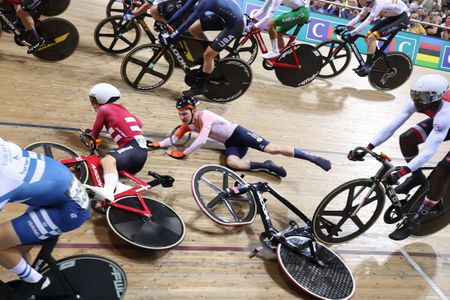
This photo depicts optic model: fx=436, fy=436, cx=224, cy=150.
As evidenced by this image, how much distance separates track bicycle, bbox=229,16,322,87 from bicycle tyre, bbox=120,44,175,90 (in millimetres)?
1471

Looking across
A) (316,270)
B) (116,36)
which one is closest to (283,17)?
(116,36)

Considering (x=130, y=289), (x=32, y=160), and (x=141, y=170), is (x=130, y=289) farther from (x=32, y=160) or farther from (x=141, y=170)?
(x=141, y=170)

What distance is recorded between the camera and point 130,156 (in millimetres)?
3654

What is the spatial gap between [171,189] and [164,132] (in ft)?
3.85

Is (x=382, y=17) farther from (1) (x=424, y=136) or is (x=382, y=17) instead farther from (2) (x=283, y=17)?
(1) (x=424, y=136)

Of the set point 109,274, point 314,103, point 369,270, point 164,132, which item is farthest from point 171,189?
point 314,103

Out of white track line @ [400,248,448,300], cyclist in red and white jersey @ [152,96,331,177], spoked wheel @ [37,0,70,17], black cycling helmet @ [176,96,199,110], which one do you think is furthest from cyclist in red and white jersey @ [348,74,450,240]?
spoked wheel @ [37,0,70,17]

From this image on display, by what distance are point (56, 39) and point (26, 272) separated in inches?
163

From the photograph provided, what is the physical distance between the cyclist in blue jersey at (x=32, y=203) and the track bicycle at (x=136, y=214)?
2.85 ft

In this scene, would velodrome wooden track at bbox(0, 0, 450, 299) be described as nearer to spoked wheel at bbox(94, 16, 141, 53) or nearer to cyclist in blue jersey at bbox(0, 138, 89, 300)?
spoked wheel at bbox(94, 16, 141, 53)

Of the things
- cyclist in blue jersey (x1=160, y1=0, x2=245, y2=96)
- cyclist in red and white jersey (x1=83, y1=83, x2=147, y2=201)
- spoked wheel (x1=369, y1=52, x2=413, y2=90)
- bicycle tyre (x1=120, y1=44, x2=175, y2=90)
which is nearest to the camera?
cyclist in red and white jersey (x1=83, y1=83, x2=147, y2=201)

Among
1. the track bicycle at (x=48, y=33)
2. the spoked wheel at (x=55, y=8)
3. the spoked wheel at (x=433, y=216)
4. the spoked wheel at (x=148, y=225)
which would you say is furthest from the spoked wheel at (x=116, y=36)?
the spoked wheel at (x=433, y=216)

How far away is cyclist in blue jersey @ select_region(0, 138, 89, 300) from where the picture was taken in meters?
1.83

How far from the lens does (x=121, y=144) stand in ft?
12.7
